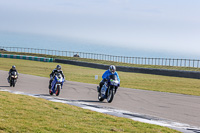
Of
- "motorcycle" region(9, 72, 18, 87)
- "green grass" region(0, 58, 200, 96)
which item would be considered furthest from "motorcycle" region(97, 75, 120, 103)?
"motorcycle" region(9, 72, 18, 87)

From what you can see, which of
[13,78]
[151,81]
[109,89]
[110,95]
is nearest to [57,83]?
[109,89]

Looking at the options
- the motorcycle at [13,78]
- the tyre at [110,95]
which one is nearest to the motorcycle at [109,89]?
the tyre at [110,95]

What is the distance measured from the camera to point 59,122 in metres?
8.74

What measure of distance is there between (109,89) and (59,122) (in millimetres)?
6674

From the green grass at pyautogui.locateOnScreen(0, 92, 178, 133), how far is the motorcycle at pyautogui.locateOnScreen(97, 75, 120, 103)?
3.92m

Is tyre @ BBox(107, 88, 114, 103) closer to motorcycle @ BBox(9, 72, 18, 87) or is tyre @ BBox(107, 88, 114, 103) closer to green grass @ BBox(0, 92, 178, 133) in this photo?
green grass @ BBox(0, 92, 178, 133)

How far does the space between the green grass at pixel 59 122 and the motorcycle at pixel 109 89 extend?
12.9 ft

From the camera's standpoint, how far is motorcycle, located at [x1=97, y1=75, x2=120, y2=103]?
48.3 feet

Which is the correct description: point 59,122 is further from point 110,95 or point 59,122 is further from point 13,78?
point 13,78

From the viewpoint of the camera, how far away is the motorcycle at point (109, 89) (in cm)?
1473

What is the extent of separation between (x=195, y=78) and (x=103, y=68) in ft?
55.0

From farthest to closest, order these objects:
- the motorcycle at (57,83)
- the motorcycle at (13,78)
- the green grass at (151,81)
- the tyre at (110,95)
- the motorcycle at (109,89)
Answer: the green grass at (151,81) → the motorcycle at (13,78) → the motorcycle at (57,83) → the tyre at (110,95) → the motorcycle at (109,89)

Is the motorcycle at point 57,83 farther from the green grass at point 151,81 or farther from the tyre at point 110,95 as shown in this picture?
the green grass at point 151,81

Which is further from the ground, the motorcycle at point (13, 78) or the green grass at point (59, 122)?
the motorcycle at point (13, 78)
